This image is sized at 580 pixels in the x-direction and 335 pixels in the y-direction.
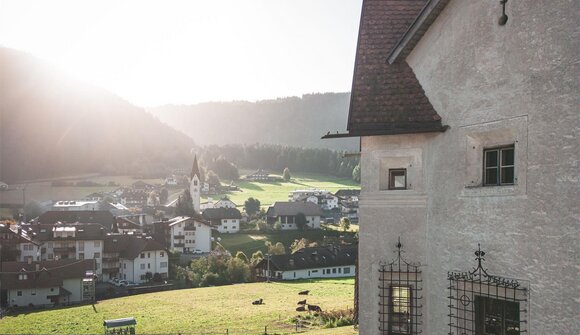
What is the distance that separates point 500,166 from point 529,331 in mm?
2460

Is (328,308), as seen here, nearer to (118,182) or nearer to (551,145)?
(551,145)

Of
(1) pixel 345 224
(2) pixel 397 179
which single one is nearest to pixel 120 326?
(2) pixel 397 179

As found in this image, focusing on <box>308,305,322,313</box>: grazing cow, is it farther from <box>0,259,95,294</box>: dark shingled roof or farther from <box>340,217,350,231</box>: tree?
<box>340,217,350,231</box>: tree

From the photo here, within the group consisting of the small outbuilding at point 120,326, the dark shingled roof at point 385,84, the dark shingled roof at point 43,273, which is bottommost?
the dark shingled roof at point 43,273

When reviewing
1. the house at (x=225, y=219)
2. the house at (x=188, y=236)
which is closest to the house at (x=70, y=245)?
the house at (x=188, y=236)

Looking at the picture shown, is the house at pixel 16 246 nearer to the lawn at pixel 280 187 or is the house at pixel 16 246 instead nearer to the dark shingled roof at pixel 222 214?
the dark shingled roof at pixel 222 214

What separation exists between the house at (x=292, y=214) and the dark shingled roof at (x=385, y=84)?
10636cm

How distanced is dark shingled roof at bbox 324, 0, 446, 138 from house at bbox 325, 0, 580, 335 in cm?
2

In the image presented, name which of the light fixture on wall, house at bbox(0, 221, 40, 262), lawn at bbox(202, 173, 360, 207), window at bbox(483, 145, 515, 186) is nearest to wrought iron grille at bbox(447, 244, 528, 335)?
window at bbox(483, 145, 515, 186)

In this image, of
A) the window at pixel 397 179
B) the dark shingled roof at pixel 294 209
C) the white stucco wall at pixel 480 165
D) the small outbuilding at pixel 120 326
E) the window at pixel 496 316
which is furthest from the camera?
the dark shingled roof at pixel 294 209

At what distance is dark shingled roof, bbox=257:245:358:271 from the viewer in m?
80.4

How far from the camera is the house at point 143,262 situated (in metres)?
80.8

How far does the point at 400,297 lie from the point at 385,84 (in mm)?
3896

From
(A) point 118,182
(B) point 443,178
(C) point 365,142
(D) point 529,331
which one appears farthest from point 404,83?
(A) point 118,182
